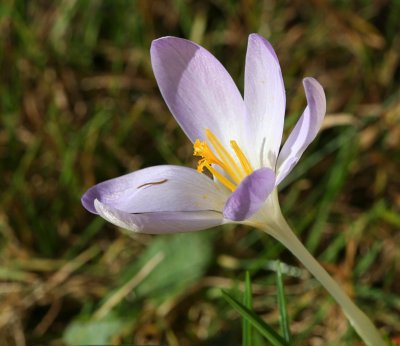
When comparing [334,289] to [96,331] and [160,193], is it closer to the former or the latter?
[160,193]

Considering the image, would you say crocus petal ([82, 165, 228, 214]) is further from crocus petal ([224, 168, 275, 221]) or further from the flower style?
crocus petal ([224, 168, 275, 221])

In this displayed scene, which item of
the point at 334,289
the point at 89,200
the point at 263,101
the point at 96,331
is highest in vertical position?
the point at 263,101

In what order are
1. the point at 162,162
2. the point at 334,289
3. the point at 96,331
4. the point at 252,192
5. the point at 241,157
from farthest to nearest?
1. the point at 162,162
2. the point at 96,331
3. the point at 241,157
4. the point at 334,289
5. the point at 252,192

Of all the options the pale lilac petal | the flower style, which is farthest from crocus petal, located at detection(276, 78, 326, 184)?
the pale lilac petal

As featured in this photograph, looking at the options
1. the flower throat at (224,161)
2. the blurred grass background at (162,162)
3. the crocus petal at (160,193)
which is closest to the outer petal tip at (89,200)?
the crocus petal at (160,193)

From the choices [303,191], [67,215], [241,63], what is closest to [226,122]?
[303,191]

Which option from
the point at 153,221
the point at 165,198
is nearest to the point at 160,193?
the point at 165,198

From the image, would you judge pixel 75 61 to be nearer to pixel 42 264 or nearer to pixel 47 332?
pixel 42 264

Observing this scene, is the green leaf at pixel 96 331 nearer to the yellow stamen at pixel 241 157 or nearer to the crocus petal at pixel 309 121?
the yellow stamen at pixel 241 157
